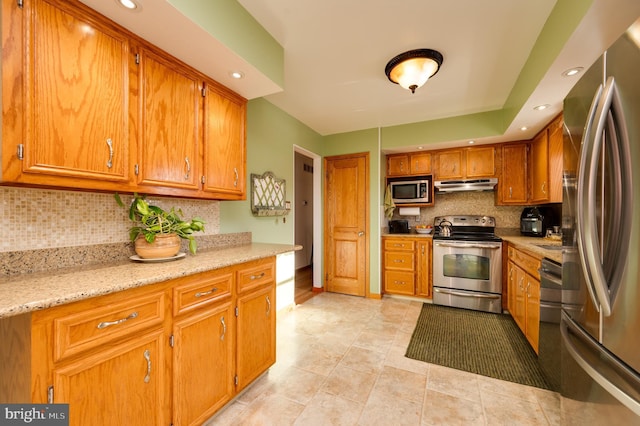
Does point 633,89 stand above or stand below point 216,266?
above

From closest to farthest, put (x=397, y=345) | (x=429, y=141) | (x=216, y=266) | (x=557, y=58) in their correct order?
(x=216, y=266) → (x=557, y=58) → (x=397, y=345) → (x=429, y=141)

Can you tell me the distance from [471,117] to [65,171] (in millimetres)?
3894

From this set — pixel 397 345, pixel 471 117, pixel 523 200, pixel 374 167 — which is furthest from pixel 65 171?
pixel 523 200

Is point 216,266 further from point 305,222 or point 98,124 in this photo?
point 305,222

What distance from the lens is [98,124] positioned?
125 centimetres

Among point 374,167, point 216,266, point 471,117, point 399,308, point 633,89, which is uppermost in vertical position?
point 471,117

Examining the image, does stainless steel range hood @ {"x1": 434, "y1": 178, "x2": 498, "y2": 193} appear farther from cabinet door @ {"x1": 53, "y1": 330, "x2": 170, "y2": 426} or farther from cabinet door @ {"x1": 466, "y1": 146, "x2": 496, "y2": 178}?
cabinet door @ {"x1": 53, "y1": 330, "x2": 170, "y2": 426}

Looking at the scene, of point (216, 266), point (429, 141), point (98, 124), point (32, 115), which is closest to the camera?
point (32, 115)

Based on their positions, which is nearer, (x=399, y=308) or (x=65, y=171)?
(x=65, y=171)

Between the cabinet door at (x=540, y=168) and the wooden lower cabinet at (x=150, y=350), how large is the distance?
3202 mm

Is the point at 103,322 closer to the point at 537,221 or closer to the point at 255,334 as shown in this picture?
the point at 255,334

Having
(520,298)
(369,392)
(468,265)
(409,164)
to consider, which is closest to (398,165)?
(409,164)

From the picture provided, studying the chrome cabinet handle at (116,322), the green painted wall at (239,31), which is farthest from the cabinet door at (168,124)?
the chrome cabinet handle at (116,322)

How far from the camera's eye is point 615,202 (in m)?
0.82
